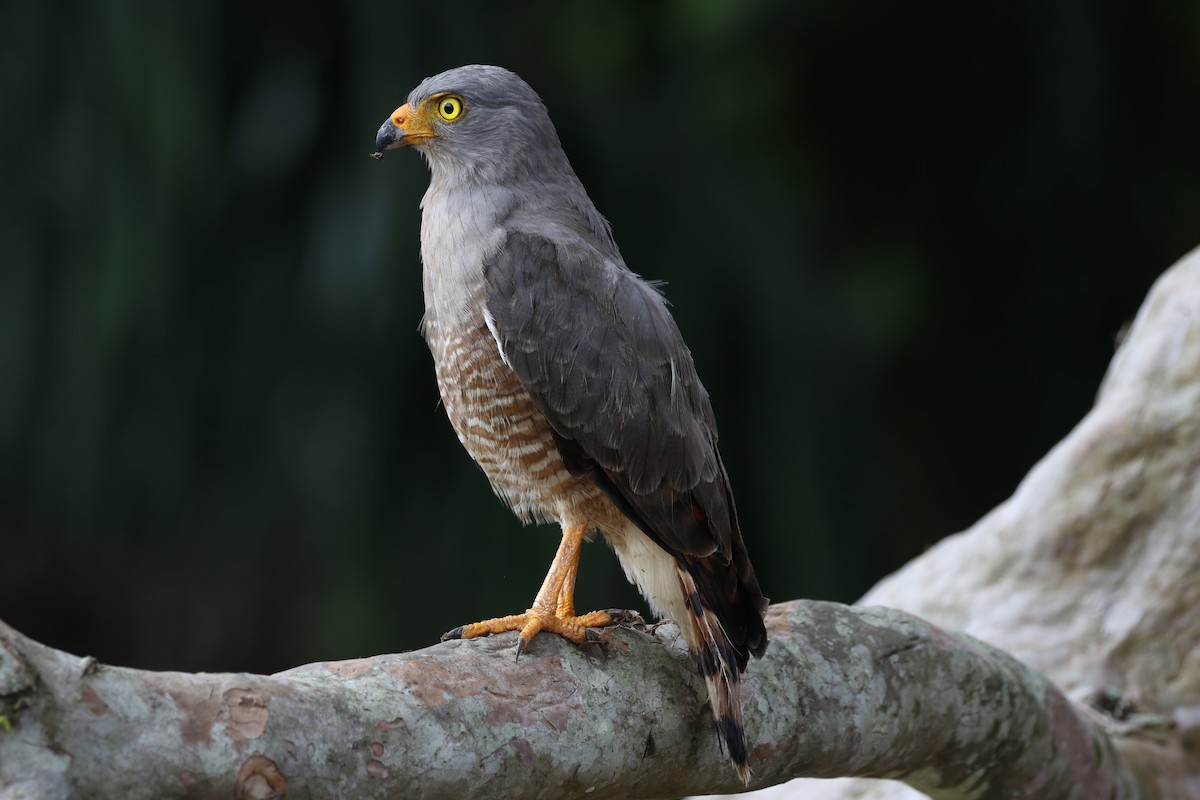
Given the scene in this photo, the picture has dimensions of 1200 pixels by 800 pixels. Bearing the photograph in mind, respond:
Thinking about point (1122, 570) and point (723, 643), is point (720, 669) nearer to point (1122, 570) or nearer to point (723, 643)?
point (723, 643)

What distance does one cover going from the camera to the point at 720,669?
253 cm

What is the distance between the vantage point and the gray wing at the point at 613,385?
8.96ft

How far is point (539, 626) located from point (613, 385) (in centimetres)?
53

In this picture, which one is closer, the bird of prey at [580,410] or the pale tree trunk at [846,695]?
the pale tree trunk at [846,695]

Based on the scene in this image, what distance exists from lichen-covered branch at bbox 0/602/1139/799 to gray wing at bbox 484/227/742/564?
27cm

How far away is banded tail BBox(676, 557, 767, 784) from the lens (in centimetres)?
248

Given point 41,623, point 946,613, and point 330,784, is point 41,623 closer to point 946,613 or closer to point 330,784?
point 946,613

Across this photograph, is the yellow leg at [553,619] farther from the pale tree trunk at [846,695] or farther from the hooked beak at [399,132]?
the hooked beak at [399,132]

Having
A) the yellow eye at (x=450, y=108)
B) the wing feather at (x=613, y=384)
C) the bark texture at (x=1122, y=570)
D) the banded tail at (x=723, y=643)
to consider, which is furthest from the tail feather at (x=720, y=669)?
the bark texture at (x=1122, y=570)

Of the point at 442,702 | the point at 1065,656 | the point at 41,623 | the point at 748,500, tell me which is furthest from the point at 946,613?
the point at 41,623

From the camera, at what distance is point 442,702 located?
2191 mm

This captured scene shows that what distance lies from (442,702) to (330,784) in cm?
27

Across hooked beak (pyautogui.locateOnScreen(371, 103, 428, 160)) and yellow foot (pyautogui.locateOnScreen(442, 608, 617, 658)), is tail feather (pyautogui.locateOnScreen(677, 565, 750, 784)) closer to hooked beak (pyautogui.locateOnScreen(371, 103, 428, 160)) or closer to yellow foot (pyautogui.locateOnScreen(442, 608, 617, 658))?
yellow foot (pyautogui.locateOnScreen(442, 608, 617, 658))

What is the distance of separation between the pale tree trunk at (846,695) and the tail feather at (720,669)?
0.07 m
